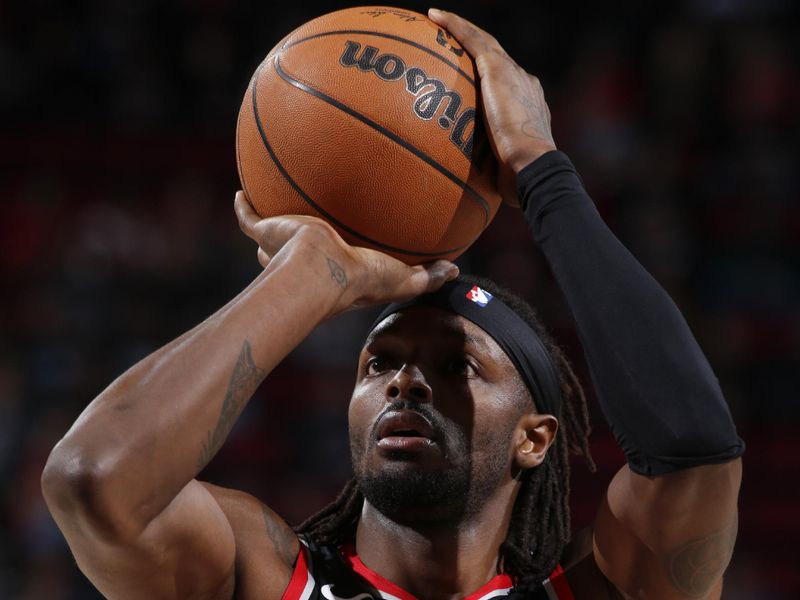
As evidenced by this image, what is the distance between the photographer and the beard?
274cm

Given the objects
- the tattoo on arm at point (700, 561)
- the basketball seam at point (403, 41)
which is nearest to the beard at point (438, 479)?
the tattoo on arm at point (700, 561)

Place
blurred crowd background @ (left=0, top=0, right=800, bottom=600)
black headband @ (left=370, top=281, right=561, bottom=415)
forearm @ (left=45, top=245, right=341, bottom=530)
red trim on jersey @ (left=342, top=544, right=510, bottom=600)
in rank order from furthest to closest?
1. blurred crowd background @ (left=0, top=0, right=800, bottom=600)
2. black headband @ (left=370, top=281, right=561, bottom=415)
3. red trim on jersey @ (left=342, top=544, right=510, bottom=600)
4. forearm @ (left=45, top=245, right=341, bottom=530)

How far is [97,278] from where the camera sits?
743 centimetres

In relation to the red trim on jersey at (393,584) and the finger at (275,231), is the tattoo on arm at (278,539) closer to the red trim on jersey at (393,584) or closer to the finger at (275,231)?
the red trim on jersey at (393,584)

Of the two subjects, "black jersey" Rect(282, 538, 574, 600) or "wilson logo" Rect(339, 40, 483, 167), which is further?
"black jersey" Rect(282, 538, 574, 600)

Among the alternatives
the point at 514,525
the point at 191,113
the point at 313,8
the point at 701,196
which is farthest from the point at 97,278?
the point at 514,525

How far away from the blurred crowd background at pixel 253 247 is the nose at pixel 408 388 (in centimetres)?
393

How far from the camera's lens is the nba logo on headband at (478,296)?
3033 mm

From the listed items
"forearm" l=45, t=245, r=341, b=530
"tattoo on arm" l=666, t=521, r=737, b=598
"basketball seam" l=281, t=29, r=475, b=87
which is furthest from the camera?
"basketball seam" l=281, t=29, r=475, b=87

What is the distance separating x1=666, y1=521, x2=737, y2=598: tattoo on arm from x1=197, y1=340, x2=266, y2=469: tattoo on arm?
100 cm

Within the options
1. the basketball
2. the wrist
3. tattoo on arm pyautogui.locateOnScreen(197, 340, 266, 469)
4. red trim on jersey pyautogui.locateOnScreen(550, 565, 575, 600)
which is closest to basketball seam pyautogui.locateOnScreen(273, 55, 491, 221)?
the basketball

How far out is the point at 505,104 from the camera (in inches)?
104

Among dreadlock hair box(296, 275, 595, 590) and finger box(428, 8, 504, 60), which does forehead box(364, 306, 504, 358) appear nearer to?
dreadlock hair box(296, 275, 595, 590)

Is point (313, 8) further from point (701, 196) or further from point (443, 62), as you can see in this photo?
point (443, 62)
